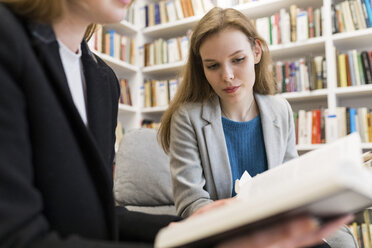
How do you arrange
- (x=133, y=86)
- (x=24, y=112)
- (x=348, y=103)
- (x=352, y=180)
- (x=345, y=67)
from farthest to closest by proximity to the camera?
(x=133, y=86) → (x=348, y=103) → (x=345, y=67) → (x=24, y=112) → (x=352, y=180)

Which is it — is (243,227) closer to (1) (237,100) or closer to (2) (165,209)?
(1) (237,100)

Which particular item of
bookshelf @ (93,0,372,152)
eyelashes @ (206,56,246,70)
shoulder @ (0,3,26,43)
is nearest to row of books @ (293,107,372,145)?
bookshelf @ (93,0,372,152)

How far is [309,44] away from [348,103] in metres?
0.62

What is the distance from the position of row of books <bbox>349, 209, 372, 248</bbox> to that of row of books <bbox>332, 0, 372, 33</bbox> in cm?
139

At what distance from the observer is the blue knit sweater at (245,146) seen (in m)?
1.37

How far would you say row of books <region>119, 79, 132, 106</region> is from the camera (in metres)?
3.50

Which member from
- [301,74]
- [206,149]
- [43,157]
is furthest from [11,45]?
[301,74]

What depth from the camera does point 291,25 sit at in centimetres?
293

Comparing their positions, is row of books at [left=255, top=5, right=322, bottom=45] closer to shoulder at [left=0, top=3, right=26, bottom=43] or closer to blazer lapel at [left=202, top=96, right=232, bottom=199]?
blazer lapel at [left=202, top=96, right=232, bottom=199]

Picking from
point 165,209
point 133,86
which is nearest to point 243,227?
point 165,209

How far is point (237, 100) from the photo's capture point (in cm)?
140

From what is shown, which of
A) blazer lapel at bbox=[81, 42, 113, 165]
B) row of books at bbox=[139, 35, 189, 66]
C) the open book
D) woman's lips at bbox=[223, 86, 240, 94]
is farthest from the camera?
row of books at bbox=[139, 35, 189, 66]

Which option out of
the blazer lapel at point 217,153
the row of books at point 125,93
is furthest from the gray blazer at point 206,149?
the row of books at point 125,93

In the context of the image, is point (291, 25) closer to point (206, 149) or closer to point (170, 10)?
point (170, 10)
